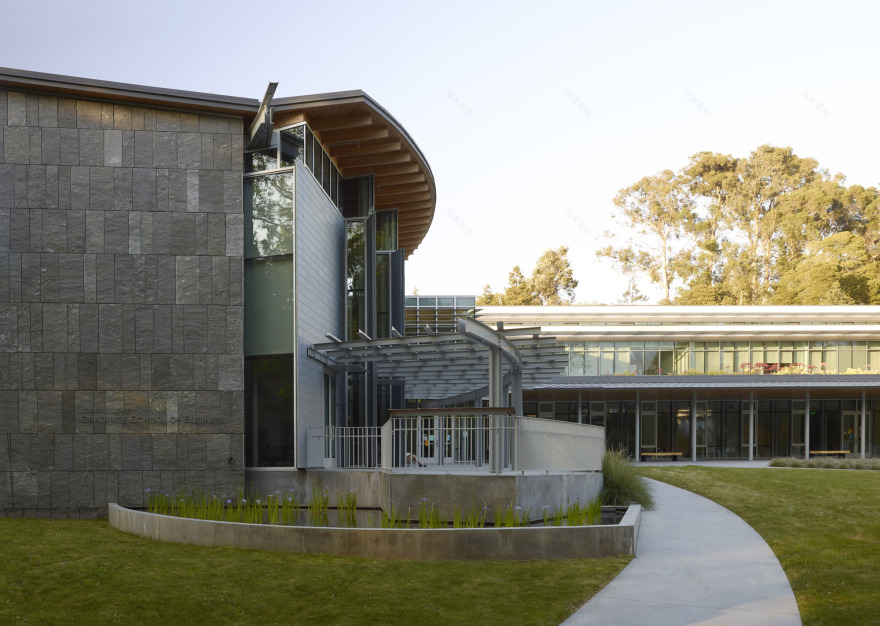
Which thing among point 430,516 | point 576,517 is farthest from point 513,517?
point 430,516

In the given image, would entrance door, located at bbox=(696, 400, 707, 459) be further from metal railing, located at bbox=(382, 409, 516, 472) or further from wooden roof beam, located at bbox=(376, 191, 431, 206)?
metal railing, located at bbox=(382, 409, 516, 472)

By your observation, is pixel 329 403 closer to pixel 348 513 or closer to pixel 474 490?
pixel 348 513

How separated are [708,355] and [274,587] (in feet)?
107

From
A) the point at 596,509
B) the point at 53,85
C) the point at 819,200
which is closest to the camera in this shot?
the point at 596,509

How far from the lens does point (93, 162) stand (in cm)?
1623

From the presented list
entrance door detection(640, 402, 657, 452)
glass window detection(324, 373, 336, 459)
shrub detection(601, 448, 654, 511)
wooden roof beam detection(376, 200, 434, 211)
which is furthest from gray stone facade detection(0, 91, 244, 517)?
entrance door detection(640, 402, 657, 452)

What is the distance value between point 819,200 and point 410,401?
3804 centimetres

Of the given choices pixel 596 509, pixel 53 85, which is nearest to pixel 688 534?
pixel 596 509

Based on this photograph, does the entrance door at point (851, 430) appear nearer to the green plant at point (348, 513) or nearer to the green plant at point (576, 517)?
the green plant at point (576, 517)

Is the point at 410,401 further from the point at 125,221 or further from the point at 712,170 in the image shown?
the point at 712,170

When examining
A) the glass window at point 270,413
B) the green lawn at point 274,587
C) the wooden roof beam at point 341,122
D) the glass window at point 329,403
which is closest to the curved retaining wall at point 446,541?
the green lawn at point 274,587

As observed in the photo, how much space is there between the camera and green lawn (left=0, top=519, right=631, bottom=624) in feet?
27.9

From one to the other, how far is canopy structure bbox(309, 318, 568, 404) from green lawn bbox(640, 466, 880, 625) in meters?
4.66

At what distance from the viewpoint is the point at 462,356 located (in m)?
18.5
